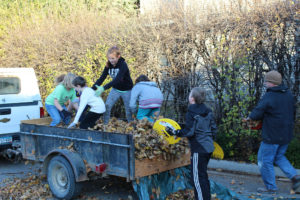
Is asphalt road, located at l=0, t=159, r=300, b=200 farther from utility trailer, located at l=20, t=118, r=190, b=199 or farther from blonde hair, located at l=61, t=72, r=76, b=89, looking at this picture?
blonde hair, located at l=61, t=72, r=76, b=89

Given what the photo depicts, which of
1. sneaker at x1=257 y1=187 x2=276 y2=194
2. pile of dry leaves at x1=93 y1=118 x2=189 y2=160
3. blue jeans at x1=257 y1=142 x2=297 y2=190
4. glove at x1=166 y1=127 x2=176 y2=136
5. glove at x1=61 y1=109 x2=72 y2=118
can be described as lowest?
sneaker at x1=257 y1=187 x2=276 y2=194

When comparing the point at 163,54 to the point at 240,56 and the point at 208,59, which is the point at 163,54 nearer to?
the point at 208,59

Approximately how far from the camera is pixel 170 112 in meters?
8.39

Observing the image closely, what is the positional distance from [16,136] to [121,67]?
110 inches

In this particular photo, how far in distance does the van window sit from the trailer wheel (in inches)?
109

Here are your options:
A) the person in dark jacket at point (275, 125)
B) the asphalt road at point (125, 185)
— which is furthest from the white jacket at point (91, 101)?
the person in dark jacket at point (275, 125)

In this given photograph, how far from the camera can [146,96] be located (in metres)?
5.91

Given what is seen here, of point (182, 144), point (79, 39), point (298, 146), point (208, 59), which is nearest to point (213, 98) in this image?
point (208, 59)

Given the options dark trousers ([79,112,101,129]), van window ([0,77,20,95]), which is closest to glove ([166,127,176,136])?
dark trousers ([79,112,101,129])

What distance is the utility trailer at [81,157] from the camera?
14.1 ft

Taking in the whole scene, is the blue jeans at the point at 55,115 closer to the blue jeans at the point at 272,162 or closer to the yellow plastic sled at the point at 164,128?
the yellow plastic sled at the point at 164,128

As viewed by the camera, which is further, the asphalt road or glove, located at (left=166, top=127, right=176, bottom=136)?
the asphalt road

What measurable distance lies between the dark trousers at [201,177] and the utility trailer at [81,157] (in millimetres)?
519

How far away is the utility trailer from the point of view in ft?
14.1
